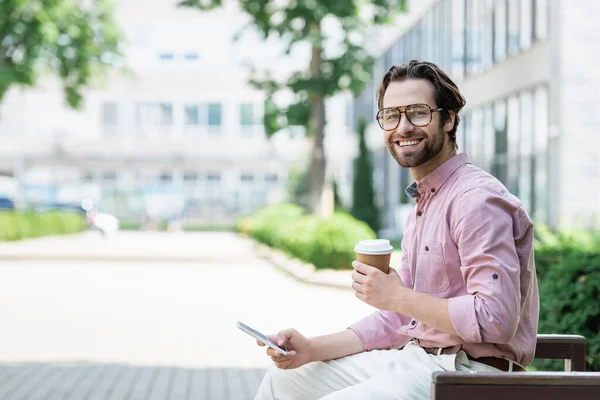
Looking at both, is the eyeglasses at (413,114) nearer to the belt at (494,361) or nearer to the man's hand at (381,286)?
the man's hand at (381,286)

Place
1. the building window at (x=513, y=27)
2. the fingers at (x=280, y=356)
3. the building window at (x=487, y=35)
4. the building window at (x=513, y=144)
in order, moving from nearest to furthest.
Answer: the fingers at (x=280, y=356)
the building window at (x=513, y=144)
the building window at (x=513, y=27)
the building window at (x=487, y=35)

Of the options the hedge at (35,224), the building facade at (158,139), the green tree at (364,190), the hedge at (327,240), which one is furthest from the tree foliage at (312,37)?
the building facade at (158,139)

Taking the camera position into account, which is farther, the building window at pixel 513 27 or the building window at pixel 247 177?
the building window at pixel 247 177

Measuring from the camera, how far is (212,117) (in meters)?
62.1

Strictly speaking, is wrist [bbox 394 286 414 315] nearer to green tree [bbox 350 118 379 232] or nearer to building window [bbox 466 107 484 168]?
building window [bbox 466 107 484 168]

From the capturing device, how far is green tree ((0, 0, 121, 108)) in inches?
1081

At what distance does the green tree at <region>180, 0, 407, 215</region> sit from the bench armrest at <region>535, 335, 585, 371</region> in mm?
21583

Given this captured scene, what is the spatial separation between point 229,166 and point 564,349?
5762cm

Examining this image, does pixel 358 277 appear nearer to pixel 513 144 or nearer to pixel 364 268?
pixel 364 268

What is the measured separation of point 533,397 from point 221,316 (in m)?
10.1

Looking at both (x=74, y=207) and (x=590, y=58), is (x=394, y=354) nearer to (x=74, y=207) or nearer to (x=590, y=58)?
(x=590, y=58)

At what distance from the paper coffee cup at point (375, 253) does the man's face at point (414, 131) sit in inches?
15.1

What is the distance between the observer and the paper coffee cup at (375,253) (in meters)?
2.73

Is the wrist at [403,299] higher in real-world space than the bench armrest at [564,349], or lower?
higher
